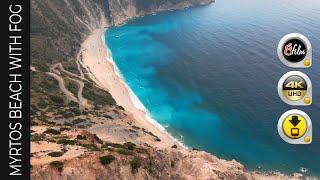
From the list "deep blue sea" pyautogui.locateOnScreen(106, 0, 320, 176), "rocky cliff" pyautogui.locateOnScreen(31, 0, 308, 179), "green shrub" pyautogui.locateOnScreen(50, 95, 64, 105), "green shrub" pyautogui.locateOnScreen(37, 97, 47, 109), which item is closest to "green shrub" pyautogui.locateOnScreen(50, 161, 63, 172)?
"rocky cliff" pyautogui.locateOnScreen(31, 0, 308, 179)

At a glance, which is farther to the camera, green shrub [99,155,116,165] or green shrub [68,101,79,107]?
green shrub [68,101,79,107]

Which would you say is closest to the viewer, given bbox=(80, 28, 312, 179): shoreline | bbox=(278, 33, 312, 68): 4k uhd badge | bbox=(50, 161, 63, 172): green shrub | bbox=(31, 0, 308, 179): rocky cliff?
bbox=(278, 33, 312, 68): 4k uhd badge

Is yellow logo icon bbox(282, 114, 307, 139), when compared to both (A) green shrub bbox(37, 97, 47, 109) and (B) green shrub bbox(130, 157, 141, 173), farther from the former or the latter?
(A) green shrub bbox(37, 97, 47, 109)

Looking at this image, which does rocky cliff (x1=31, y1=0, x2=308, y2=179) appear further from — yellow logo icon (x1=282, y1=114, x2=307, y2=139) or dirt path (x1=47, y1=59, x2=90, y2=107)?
yellow logo icon (x1=282, y1=114, x2=307, y2=139)

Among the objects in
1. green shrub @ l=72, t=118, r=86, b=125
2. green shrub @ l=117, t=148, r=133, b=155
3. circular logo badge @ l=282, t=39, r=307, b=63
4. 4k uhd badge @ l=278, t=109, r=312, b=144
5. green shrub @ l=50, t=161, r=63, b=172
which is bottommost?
4k uhd badge @ l=278, t=109, r=312, b=144

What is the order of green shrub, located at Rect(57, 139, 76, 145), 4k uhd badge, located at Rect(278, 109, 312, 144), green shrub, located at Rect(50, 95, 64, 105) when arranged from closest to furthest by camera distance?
4k uhd badge, located at Rect(278, 109, 312, 144) < green shrub, located at Rect(57, 139, 76, 145) < green shrub, located at Rect(50, 95, 64, 105)

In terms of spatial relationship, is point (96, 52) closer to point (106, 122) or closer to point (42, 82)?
point (42, 82)

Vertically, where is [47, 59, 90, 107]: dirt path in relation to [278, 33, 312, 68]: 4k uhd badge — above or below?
above
